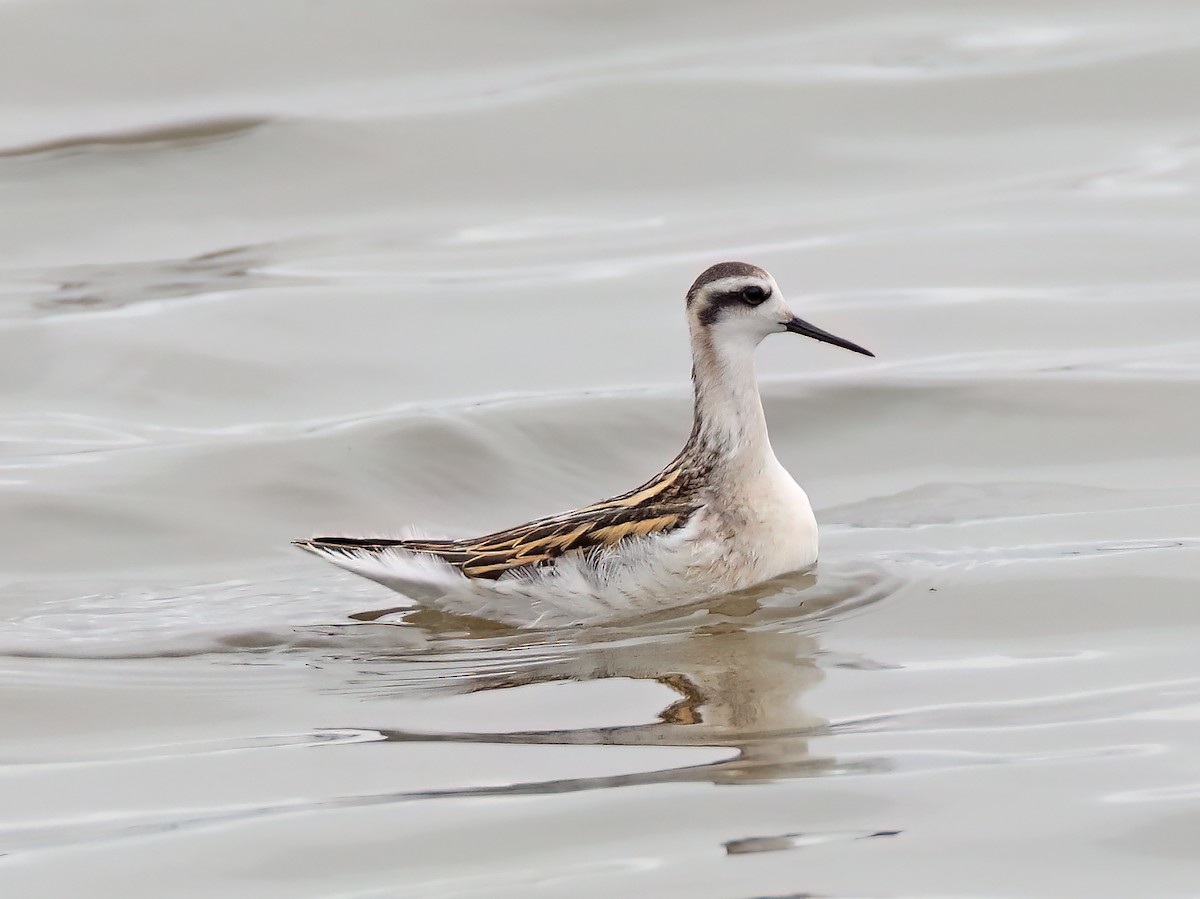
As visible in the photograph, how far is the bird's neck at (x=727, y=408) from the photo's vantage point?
8633 mm

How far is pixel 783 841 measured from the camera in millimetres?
5637

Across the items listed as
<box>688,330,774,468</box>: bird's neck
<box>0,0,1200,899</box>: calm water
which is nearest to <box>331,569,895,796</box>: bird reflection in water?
<box>0,0,1200,899</box>: calm water

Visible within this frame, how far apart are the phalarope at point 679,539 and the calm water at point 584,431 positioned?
0.18 metres

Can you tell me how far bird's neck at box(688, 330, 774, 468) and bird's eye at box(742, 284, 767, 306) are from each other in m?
0.22

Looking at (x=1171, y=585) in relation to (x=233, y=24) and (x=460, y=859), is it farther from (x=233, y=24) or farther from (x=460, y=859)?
(x=233, y=24)

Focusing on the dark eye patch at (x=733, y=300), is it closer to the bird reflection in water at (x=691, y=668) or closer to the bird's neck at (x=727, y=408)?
the bird's neck at (x=727, y=408)

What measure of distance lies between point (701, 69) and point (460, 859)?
12.2 metres

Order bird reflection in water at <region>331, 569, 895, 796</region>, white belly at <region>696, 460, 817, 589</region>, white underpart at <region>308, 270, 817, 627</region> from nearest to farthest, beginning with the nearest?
1. bird reflection in water at <region>331, 569, 895, 796</region>
2. white underpart at <region>308, 270, 817, 627</region>
3. white belly at <region>696, 460, 817, 589</region>

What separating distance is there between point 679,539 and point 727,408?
2.72 ft

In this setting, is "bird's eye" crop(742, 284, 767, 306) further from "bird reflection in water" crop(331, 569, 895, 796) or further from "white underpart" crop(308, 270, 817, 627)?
"bird reflection in water" crop(331, 569, 895, 796)

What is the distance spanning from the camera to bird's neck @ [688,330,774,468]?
28.3ft

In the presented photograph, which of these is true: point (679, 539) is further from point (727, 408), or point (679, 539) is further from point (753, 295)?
point (753, 295)

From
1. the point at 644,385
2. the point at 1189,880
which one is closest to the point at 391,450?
the point at 644,385

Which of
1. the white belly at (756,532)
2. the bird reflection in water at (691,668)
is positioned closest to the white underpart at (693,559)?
the white belly at (756,532)
